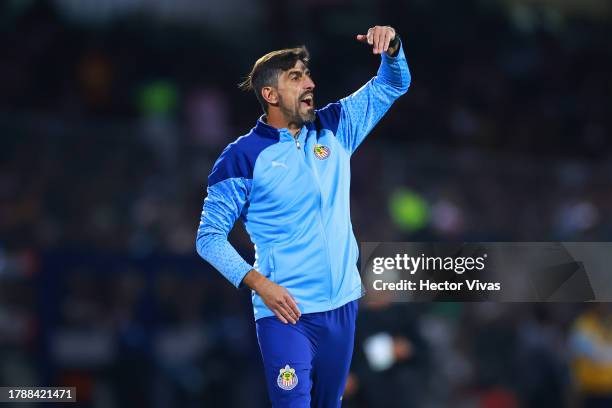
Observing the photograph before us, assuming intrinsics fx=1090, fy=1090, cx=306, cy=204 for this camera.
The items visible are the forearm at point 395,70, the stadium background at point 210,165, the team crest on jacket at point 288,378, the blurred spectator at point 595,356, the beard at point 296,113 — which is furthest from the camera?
the blurred spectator at point 595,356

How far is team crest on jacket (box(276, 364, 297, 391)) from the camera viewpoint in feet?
15.6

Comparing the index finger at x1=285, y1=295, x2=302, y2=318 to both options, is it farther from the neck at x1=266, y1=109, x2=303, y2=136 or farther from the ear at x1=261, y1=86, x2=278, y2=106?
the ear at x1=261, y1=86, x2=278, y2=106

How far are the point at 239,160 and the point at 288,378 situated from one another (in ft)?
3.25

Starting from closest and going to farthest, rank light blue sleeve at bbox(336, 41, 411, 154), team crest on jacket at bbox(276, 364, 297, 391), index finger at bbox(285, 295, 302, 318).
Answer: index finger at bbox(285, 295, 302, 318), team crest on jacket at bbox(276, 364, 297, 391), light blue sleeve at bbox(336, 41, 411, 154)

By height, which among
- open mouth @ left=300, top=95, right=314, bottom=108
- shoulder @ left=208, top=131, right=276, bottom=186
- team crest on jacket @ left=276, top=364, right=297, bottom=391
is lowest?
team crest on jacket @ left=276, top=364, right=297, bottom=391

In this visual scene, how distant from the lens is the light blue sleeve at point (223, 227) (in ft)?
15.3

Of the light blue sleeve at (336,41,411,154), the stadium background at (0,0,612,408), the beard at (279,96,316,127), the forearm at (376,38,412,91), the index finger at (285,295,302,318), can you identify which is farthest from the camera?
the stadium background at (0,0,612,408)

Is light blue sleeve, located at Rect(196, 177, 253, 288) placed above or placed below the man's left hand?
below


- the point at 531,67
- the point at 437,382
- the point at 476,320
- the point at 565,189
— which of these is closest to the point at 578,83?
the point at 531,67

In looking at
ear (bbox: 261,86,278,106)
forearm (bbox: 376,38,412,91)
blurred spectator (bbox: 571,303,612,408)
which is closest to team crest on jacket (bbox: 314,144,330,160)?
ear (bbox: 261,86,278,106)

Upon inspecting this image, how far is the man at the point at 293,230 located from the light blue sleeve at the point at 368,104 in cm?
15

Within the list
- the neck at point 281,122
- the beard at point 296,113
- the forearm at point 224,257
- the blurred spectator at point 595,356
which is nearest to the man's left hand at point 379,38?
the beard at point 296,113

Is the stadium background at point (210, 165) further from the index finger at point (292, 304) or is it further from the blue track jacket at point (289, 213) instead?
the index finger at point (292, 304)

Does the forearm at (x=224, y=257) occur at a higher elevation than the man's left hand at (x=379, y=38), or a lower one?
lower
